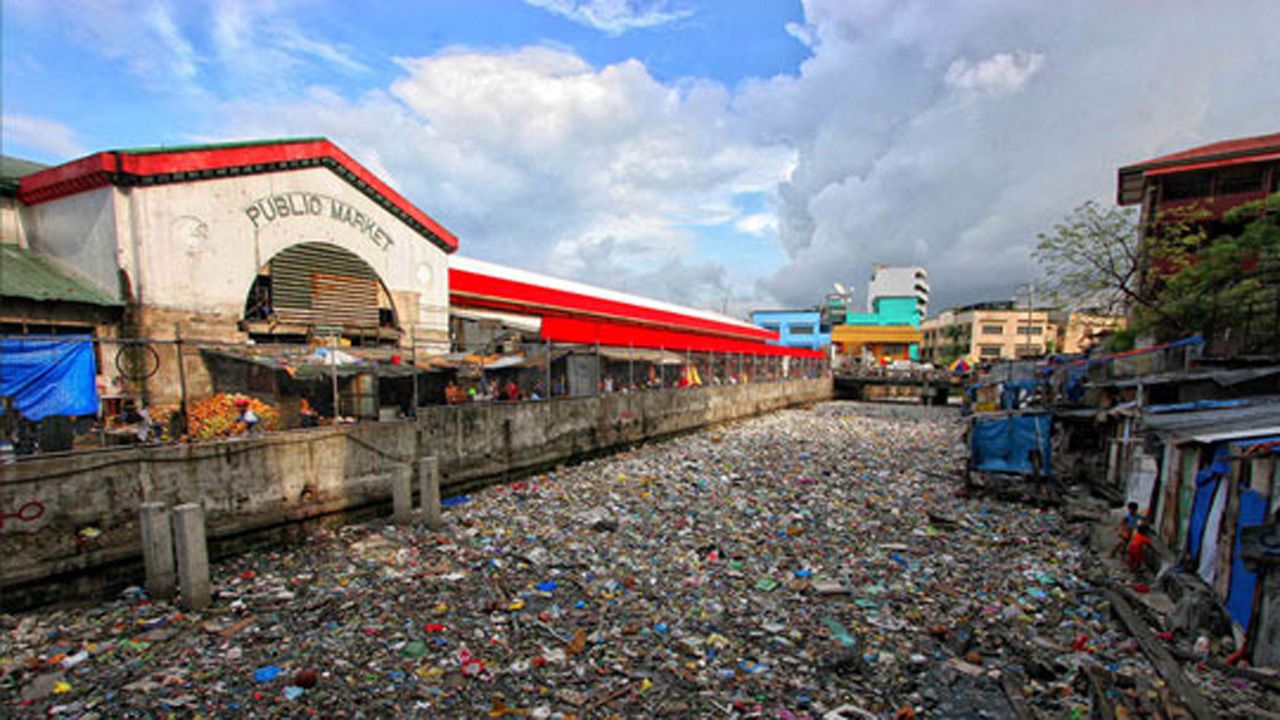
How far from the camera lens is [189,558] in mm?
5750

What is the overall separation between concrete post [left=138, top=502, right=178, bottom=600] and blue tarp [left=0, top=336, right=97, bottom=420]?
1867 millimetres

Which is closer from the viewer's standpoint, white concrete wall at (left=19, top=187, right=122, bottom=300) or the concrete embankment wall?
the concrete embankment wall

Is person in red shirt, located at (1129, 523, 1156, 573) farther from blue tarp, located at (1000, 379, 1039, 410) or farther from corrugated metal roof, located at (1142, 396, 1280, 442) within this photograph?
blue tarp, located at (1000, 379, 1039, 410)

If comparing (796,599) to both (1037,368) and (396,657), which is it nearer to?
(396,657)

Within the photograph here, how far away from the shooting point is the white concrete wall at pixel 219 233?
925 centimetres

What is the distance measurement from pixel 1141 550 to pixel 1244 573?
7.24 feet

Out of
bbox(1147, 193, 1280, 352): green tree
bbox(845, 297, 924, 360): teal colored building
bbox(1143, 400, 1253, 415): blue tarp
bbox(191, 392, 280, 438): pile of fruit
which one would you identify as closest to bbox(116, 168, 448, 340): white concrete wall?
bbox(191, 392, 280, 438): pile of fruit

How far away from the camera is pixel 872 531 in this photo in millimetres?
8578

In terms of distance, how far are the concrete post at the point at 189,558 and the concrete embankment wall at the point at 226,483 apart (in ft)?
4.54

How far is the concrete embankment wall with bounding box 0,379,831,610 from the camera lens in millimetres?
5762

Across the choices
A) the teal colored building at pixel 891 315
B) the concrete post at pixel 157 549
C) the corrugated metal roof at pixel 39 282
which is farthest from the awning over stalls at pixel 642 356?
the teal colored building at pixel 891 315

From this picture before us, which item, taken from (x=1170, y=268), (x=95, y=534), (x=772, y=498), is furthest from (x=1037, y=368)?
(x=95, y=534)

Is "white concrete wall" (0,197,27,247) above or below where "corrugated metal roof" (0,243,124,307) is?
above

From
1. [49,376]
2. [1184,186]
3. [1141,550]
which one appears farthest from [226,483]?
[1184,186]
